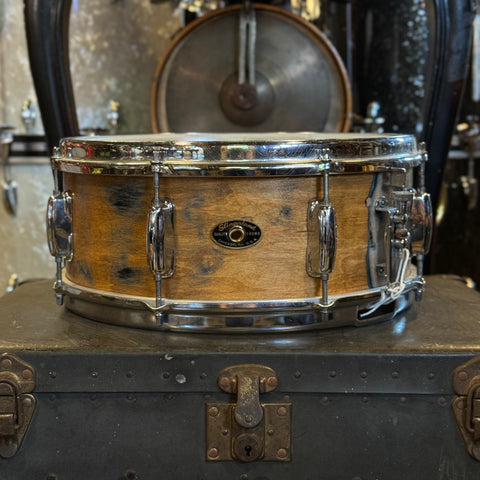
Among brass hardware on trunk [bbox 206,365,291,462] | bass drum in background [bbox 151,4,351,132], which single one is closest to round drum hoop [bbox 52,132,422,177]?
brass hardware on trunk [bbox 206,365,291,462]

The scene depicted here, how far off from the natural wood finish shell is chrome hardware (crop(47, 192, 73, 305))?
0.32 feet

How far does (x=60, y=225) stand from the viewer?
1.62 meters

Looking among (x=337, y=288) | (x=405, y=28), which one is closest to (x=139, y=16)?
(x=405, y=28)

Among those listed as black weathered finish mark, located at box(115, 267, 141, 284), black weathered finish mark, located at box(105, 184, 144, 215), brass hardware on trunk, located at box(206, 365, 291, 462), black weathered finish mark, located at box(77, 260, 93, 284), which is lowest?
brass hardware on trunk, located at box(206, 365, 291, 462)

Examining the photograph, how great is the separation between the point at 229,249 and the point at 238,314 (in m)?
0.13

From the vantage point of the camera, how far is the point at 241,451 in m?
1.43

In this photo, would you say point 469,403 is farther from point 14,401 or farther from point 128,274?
point 14,401

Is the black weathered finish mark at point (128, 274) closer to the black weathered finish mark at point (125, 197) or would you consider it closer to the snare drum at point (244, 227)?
the snare drum at point (244, 227)

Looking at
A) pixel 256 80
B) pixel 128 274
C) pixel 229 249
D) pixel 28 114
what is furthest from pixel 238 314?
pixel 28 114

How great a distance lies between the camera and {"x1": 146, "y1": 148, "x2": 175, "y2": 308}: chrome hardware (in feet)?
4.73

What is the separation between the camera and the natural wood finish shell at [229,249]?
1479 mm

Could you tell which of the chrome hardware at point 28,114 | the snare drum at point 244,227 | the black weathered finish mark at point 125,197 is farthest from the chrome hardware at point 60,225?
the chrome hardware at point 28,114

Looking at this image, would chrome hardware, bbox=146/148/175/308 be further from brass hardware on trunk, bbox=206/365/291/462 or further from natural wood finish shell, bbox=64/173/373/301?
brass hardware on trunk, bbox=206/365/291/462

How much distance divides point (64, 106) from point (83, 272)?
69cm
